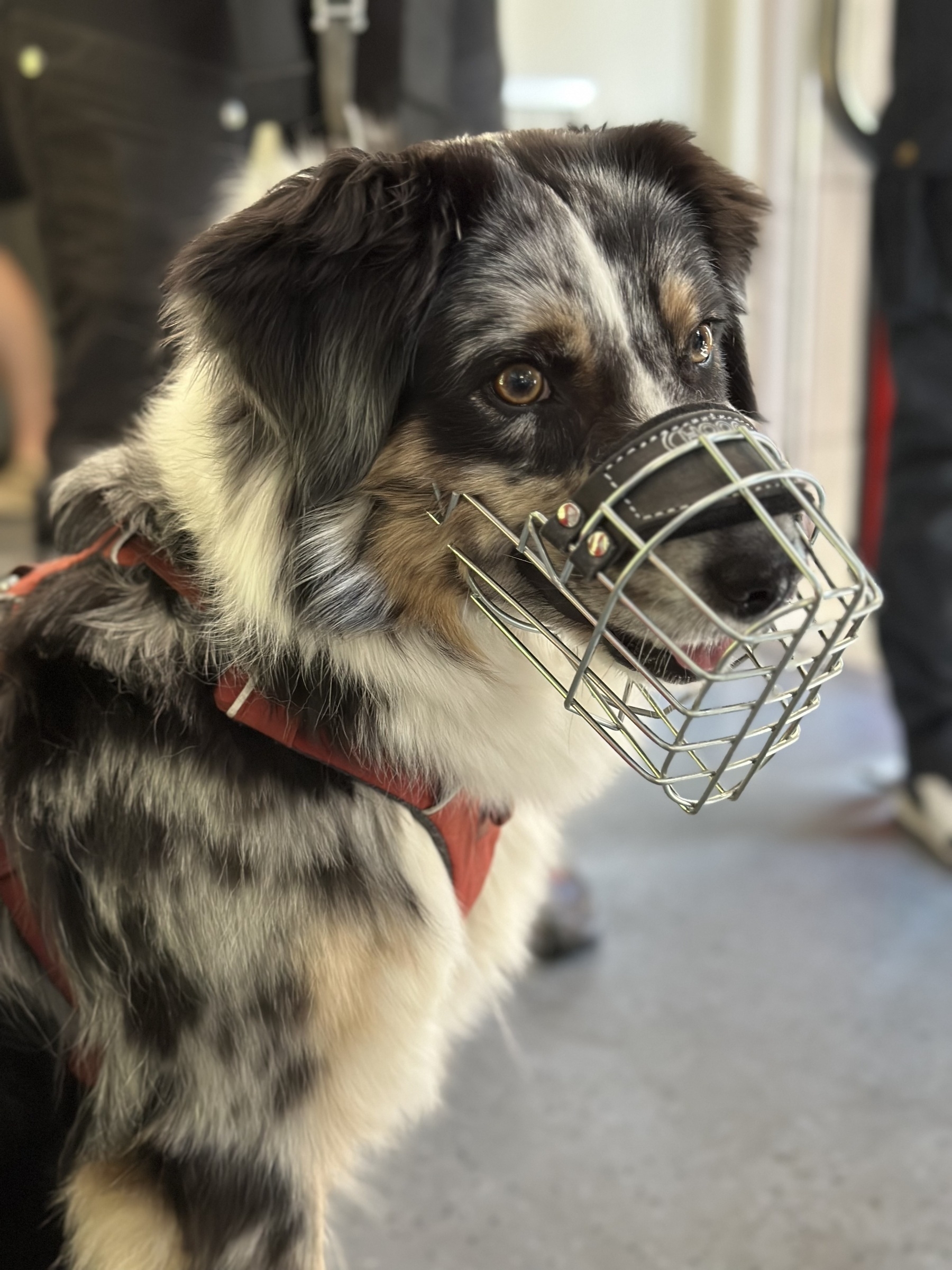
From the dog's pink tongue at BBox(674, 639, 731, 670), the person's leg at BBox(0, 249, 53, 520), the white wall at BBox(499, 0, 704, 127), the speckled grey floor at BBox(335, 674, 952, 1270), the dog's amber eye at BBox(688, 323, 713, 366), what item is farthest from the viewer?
the white wall at BBox(499, 0, 704, 127)

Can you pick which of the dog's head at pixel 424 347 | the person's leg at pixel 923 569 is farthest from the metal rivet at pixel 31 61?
the person's leg at pixel 923 569

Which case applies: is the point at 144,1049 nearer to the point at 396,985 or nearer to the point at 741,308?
the point at 396,985

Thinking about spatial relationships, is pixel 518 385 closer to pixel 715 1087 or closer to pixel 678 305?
pixel 678 305

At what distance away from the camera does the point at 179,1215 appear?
1.02 meters

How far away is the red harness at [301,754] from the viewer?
1030 mm

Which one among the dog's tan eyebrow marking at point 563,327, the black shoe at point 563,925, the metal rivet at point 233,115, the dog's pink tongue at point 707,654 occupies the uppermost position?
the metal rivet at point 233,115

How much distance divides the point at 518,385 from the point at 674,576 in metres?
0.26

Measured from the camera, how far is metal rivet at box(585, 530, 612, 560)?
895mm

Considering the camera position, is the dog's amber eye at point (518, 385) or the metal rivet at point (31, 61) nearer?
the dog's amber eye at point (518, 385)

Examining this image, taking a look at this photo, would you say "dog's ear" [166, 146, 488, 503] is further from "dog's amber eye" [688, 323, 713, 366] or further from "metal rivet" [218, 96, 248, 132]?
"metal rivet" [218, 96, 248, 132]

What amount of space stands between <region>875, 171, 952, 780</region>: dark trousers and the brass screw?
0.02m

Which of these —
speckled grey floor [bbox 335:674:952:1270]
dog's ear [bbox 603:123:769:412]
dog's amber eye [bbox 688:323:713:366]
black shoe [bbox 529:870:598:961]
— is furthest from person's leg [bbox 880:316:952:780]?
dog's amber eye [bbox 688:323:713:366]

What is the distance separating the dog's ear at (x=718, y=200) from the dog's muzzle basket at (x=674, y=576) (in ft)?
0.94

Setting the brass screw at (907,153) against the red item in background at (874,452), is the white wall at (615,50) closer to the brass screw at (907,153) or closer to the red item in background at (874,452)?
the red item in background at (874,452)
